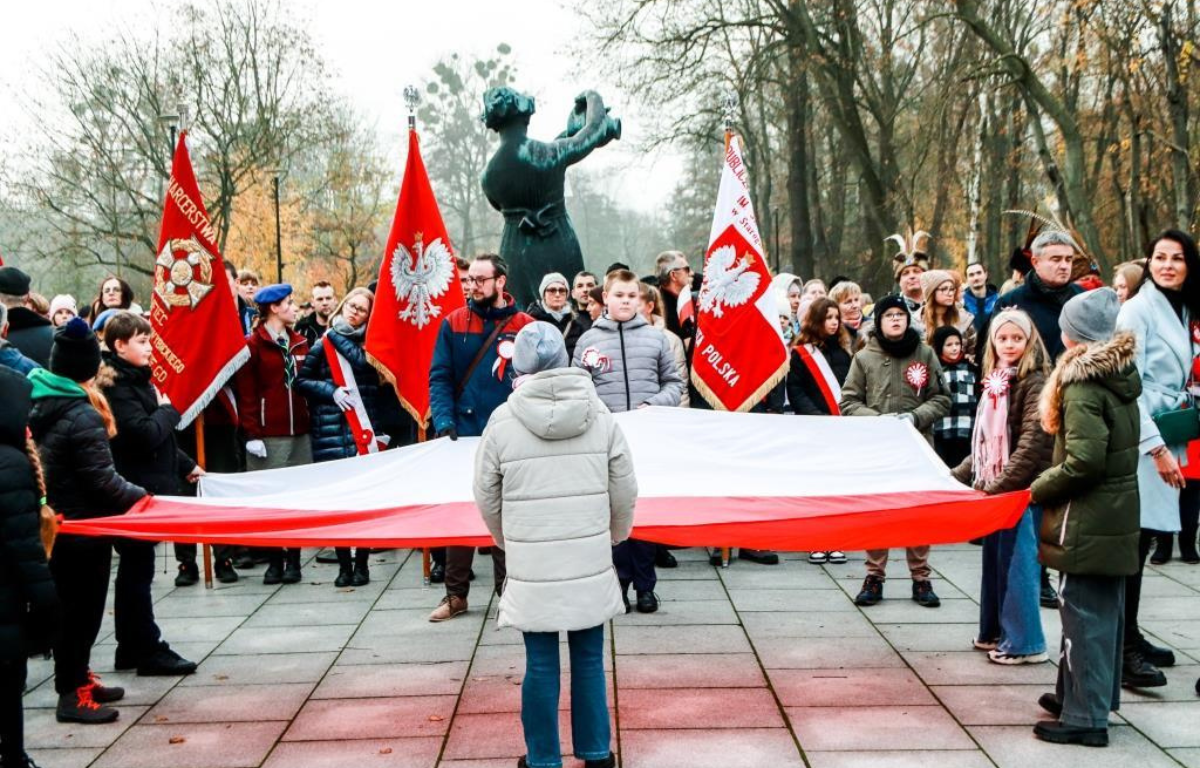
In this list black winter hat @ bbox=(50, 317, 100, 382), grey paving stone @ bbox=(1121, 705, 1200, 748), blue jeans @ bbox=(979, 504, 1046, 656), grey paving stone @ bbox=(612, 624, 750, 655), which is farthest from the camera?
grey paving stone @ bbox=(612, 624, 750, 655)

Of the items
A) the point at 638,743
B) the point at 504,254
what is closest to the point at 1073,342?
the point at 638,743

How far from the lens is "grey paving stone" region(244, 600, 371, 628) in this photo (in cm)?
717

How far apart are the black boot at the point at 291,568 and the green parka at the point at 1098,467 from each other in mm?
5373

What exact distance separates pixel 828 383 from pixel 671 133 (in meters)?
23.8

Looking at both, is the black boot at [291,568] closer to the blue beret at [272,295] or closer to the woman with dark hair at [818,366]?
the blue beret at [272,295]

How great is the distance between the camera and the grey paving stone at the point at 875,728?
4.93 m

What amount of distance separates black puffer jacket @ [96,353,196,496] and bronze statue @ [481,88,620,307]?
5067 mm

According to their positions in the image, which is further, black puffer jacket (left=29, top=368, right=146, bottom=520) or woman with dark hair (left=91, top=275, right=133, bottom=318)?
woman with dark hair (left=91, top=275, right=133, bottom=318)

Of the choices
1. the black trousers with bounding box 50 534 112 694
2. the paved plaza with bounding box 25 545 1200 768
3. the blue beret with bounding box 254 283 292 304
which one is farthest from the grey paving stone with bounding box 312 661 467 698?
the blue beret with bounding box 254 283 292 304

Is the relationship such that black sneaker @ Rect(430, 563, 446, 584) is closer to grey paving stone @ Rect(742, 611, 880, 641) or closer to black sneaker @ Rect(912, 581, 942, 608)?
grey paving stone @ Rect(742, 611, 880, 641)

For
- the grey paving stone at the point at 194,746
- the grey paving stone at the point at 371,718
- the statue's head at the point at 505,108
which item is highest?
the statue's head at the point at 505,108

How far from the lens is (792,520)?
17.7 ft

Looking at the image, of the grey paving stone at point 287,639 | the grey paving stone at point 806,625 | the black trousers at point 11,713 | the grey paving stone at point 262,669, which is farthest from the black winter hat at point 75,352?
the grey paving stone at point 806,625

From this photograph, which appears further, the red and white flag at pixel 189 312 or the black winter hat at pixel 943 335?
the black winter hat at pixel 943 335
